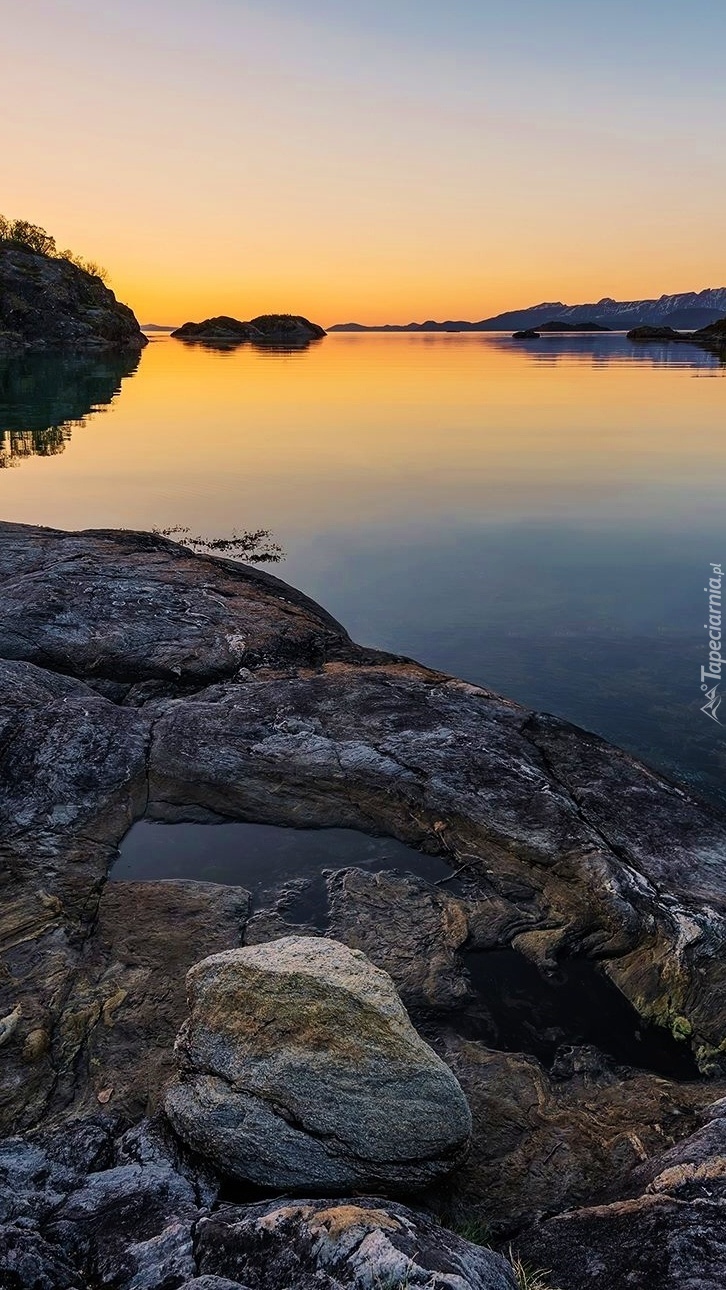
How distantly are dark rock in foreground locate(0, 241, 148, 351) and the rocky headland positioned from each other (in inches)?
6535

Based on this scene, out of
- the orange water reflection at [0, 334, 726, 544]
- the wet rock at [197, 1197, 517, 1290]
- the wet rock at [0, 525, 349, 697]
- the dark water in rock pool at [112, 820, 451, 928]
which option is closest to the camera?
the wet rock at [197, 1197, 517, 1290]

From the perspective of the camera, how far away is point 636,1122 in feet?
29.5

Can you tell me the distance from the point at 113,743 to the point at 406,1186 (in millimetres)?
9692

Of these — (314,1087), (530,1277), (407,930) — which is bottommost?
(407,930)

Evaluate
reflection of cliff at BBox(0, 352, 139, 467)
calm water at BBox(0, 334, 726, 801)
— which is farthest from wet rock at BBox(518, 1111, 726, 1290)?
reflection of cliff at BBox(0, 352, 139, 467)

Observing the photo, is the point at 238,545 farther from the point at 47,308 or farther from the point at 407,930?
the point at 47,308

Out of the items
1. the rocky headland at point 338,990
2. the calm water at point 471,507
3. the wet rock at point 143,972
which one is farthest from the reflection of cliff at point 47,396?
the wet rock at point 143,972

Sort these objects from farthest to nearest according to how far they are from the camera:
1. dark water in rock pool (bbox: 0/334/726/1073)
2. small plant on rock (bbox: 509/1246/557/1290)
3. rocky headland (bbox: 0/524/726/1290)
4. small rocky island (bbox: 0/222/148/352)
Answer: small rocky island (bbox: 0/222/148/352) < dark water in rock pool (bbox: 0/334/726/1073) < rocky headland (bbox: 0/524/726/1290) < small plant on rock (bbox: 509/1246/557/1290)

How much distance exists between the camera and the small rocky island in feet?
540

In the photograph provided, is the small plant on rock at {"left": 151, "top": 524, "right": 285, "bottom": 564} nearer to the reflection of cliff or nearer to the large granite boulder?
the reflection of cliff

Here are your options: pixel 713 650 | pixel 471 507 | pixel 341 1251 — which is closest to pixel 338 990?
pixel 341 1251

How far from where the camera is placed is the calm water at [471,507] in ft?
79.3

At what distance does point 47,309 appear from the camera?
17300 cm

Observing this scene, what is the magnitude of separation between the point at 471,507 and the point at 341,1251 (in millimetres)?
40382
